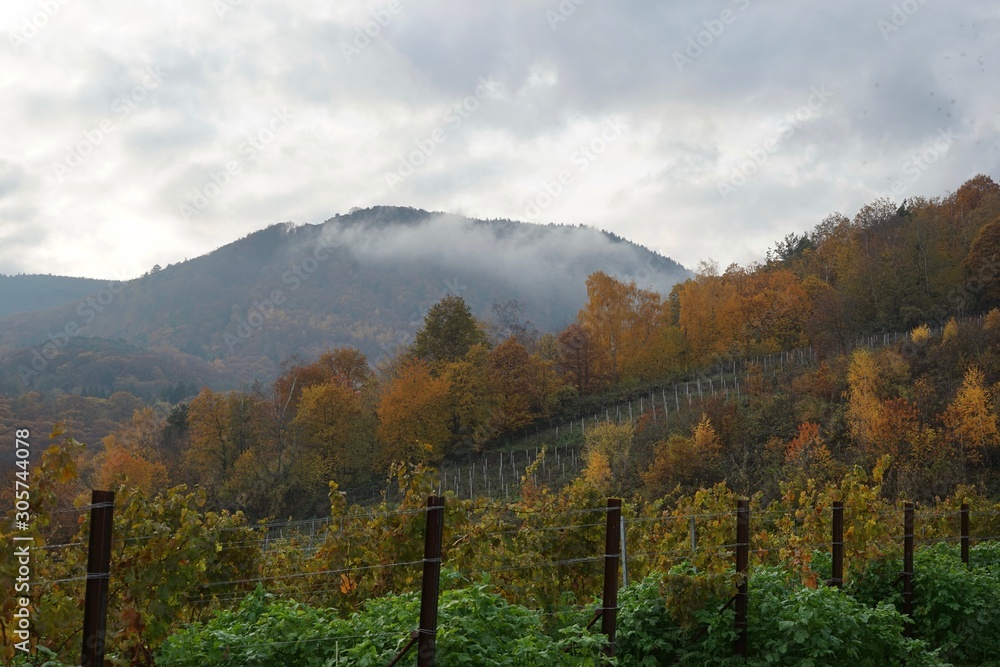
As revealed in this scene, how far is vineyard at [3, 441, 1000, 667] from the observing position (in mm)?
4539

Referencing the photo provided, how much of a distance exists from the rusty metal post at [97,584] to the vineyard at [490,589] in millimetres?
15

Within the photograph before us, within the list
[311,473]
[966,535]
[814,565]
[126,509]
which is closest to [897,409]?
[966,535]

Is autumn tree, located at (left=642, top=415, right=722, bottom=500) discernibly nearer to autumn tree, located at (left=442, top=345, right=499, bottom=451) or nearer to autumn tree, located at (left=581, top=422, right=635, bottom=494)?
autumn tree, located at (left=581, top=422, right=635, bottom=494)

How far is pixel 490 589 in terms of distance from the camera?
20.1ft

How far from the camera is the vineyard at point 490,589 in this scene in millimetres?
4539

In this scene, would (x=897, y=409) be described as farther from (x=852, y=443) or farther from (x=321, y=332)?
(x=321, y=332)

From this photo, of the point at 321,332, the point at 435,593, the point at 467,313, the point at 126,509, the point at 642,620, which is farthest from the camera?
the point at 321,332

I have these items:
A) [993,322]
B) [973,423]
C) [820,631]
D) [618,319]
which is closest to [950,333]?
[993,322]

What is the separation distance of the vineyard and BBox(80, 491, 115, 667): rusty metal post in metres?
0.01

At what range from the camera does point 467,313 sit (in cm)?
5828

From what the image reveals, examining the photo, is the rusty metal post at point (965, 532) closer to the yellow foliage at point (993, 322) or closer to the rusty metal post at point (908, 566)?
the rusty metal post at point (908, 566)

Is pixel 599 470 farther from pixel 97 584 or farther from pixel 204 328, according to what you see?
pixel 204 328

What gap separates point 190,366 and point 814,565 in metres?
130

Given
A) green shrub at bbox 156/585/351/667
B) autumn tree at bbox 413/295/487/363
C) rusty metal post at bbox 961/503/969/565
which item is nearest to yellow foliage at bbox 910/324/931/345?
autumn tree at bbox 413/295/487/363
